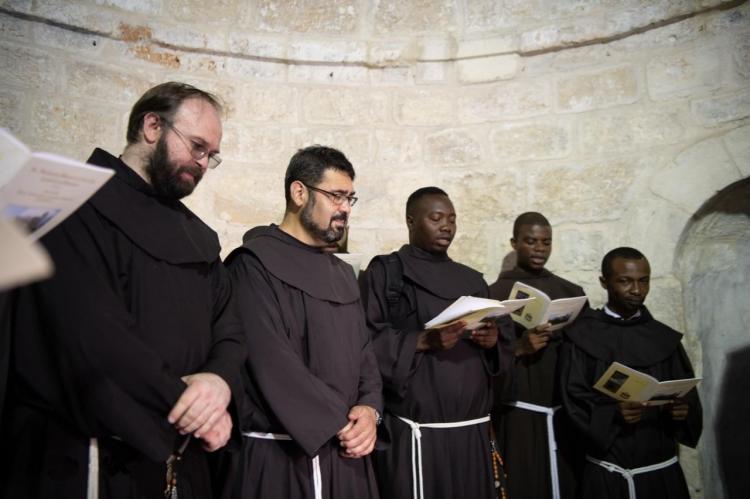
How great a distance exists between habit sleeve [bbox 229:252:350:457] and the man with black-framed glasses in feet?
0.57

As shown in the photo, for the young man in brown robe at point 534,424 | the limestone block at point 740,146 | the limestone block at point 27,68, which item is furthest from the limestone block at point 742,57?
the limestone block at point 27,68

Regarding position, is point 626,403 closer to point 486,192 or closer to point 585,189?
point 585,189

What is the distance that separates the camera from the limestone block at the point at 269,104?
4.59 m

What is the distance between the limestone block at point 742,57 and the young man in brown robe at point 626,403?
1.69 m

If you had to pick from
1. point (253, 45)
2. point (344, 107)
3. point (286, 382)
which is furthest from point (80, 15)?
point (286, 382)

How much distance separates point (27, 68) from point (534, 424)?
431 cm

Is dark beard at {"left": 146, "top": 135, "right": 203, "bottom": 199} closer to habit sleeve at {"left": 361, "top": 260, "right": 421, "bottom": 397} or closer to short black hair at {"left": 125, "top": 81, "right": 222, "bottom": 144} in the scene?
short black hair at {"left": 125, "top": 81, "right": 222, "bottom": 144}

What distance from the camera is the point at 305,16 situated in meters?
4.79

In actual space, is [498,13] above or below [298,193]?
above

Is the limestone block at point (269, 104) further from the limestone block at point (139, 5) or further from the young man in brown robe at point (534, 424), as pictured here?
the young man in brown robe at point (534, 424)

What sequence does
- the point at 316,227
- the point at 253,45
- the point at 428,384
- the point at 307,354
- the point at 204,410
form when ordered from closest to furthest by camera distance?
the point at 204,410, the point at 307,354, the point at 316,227, the point at 428,384, the point at 253,45

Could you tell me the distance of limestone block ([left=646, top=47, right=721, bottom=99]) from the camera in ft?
13.3

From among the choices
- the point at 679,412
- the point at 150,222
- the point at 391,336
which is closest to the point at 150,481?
the point at 150,222

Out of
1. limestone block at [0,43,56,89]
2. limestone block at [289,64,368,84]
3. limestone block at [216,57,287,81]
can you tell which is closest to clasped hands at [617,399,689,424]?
limestone block at [289,64,368,84]
